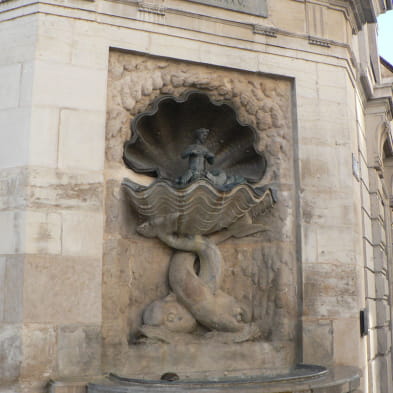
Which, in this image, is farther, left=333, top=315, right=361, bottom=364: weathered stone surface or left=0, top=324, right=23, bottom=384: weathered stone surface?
left=333, top=315, right=361, bottom=364: weathered stone surface

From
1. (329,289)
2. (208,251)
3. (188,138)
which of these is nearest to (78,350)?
(208,251)

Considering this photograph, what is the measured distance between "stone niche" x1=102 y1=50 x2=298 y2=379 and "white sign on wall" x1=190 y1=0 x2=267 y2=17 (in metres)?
0.77

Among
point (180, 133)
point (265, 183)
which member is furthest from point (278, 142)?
point (180, 133)

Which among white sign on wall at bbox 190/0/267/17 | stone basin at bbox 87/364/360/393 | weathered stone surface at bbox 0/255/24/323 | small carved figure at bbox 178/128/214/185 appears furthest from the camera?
white sign on wall at bbox 190/0/267/17

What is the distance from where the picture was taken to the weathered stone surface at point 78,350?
17.4ft

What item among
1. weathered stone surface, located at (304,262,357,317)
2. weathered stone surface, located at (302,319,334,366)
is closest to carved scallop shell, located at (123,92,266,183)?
weathered stone surface, located at (304,262,357,317)

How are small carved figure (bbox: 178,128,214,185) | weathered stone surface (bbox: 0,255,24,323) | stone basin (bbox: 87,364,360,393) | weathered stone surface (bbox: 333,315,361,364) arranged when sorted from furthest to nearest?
weathered stone surface (bbox: 333,315,361,364)
small carved figure (bbox: 178,128,214,185)
weathered stone surface (bbox: 0,255,24,323)
stone basin (bbox: 87,364,360,393)

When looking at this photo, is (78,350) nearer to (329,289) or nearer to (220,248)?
(220,248)

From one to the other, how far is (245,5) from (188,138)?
5.89 ft

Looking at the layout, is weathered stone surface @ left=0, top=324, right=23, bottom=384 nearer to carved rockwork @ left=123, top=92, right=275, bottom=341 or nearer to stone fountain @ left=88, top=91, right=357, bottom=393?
stone fountain @ left=88, top=91, right=357, bottom=393

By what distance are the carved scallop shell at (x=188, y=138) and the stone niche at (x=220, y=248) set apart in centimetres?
12

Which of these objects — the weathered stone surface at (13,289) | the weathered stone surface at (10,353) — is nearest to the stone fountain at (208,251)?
the weathered stone surface at (10,353)

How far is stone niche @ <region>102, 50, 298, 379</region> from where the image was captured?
5852 mm

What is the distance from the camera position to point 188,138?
6.88 meters
